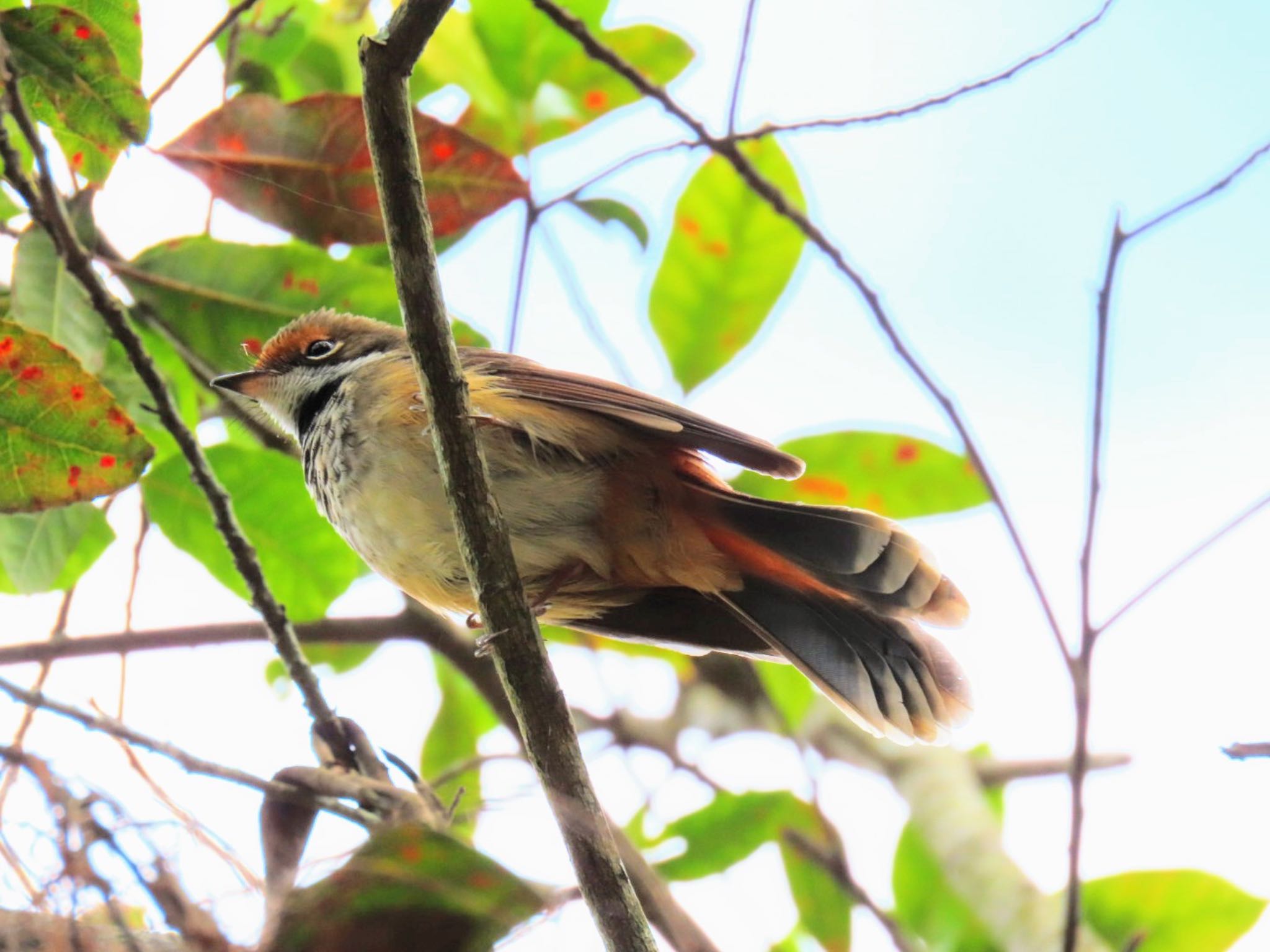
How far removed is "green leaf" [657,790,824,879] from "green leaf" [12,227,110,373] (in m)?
1.98

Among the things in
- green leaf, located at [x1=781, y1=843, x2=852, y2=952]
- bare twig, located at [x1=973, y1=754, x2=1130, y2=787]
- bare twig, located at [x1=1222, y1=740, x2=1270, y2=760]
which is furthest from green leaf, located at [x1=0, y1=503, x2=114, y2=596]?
bare twig, located at [x1=973, y1=754, x2=1130, y2=787]

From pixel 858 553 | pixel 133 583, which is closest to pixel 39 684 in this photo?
pixel 133 583

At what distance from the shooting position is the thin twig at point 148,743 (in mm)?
2117

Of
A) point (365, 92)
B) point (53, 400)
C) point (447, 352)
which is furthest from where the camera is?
point (53, 400)

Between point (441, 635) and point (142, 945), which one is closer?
point (142, 945)

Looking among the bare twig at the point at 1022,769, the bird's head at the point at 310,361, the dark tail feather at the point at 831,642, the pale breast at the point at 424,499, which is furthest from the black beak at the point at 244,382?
the bare twig at the point at 1022,769

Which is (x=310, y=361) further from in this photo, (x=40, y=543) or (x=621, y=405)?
(x=621, y=405)

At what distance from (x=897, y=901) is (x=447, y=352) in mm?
2247

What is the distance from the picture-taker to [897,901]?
3.79m

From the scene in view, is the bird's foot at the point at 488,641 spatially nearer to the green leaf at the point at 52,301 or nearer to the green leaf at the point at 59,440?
the green leaf at the point at 59,440

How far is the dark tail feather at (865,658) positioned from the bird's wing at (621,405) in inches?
20.8

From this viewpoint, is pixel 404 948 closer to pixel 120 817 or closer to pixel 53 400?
pixel 120 817

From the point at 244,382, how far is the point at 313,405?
20 centimetres

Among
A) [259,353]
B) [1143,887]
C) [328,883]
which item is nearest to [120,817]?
[328,883]
